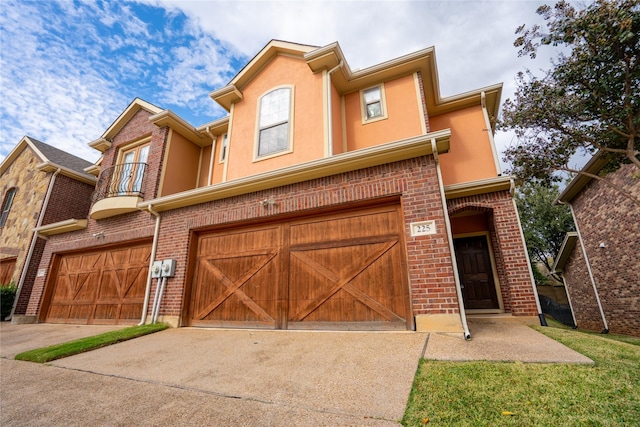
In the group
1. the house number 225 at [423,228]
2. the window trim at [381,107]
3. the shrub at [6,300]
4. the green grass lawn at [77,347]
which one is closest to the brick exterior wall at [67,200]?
the shrub at [6,300]

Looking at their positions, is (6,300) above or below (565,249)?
below

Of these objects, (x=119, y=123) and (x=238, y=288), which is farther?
(x=119, y=123)

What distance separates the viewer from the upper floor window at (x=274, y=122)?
755cm

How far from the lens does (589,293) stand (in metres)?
10.7

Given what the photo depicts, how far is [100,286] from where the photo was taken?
26.0 ft

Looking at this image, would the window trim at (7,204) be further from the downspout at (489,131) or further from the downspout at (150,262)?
the downspout at (489,131)

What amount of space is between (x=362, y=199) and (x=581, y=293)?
41.3 feet

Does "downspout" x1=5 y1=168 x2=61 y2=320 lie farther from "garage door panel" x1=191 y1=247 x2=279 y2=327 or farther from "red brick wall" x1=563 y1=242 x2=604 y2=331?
"red brick wall" x1=563 y1=242 x2=604 y2=331

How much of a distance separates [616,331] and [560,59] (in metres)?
8.69

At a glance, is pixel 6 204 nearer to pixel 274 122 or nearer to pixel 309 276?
pixel 274 122

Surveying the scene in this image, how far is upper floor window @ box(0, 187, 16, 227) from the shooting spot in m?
12.2

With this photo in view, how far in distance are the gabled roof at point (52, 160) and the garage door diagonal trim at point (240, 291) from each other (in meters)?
10.1

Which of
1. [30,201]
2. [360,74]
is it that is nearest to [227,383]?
[360,74]

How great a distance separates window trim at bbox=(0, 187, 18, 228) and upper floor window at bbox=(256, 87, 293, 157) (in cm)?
1267
